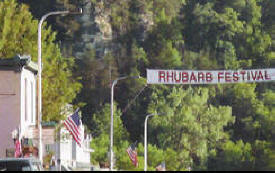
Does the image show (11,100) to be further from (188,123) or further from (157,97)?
(157,97)

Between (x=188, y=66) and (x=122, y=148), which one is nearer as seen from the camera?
(x=122, y=148)

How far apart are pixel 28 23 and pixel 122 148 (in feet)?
291

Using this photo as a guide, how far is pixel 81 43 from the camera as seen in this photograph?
7407 inches

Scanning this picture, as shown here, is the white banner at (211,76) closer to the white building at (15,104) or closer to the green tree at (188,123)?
the white building at (15,104)

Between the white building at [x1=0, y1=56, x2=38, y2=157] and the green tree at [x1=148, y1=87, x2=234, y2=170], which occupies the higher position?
the green tree at [x1=148, y1=87, x2=234, y2=170]

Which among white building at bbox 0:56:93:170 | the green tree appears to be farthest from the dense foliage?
white building at bbox 0:56:93:170

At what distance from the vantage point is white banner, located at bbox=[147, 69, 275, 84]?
87188 millimetres

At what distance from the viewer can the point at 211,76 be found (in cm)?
8719

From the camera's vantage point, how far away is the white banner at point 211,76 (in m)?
87.2

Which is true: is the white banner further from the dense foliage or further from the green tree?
the green tree

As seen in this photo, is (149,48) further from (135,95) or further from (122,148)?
(122,148)

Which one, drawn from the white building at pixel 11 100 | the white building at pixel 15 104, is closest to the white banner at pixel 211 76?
the white building at pixel 15 104

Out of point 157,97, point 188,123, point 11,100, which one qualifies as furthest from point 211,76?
point 157,97

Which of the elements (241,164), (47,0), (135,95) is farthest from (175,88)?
(47,0)
